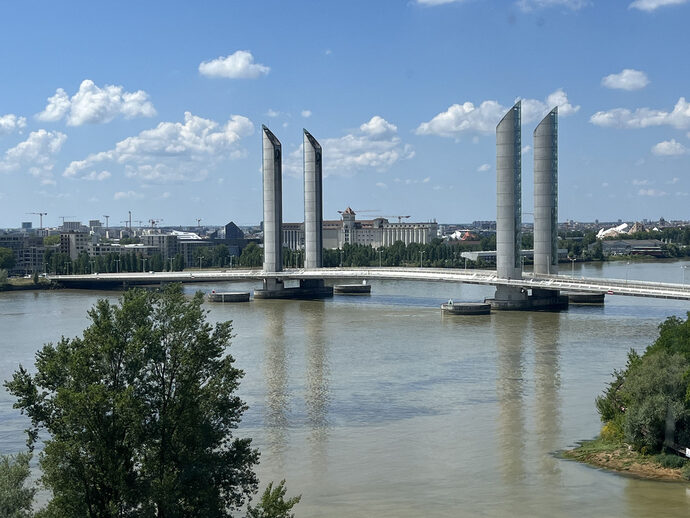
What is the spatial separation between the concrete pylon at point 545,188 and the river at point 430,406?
387 cm

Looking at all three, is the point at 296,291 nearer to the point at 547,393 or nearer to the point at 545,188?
the point at 545,188

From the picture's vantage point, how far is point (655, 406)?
1179 cm

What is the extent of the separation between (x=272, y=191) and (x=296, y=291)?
15.4ft

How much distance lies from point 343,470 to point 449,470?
127cm

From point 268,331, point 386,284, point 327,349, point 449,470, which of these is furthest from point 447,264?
point 449,470

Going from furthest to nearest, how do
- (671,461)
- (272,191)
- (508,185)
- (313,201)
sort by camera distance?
1. (313,201)
2. (272,191)
3. (508,185)
4. (671,461)

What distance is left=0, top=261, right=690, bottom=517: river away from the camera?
35.3ft

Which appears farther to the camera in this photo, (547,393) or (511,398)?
(547,393)

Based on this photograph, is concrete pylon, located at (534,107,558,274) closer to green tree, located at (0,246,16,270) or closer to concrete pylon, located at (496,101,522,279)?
concrete pylon, located at (496,101,522,279)

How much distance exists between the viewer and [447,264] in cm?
6100

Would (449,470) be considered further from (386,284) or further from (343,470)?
(386,284)

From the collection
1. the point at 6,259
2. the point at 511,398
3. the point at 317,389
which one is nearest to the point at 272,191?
the point at 6,259

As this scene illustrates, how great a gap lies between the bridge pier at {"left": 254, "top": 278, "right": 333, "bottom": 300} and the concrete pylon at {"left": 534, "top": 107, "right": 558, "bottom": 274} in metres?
9.30

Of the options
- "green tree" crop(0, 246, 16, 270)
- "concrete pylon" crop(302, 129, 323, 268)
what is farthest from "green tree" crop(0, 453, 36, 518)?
"green tree" crop(0, 246, 16, 270)
